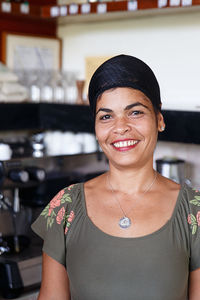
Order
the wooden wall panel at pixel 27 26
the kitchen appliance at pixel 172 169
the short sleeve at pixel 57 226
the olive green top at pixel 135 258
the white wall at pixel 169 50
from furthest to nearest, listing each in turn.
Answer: the wooden wall panel at pixel 27 26 < the white wall at pixel 169 50 < the kitchen appliance at pixel 172 169 < the short sleeve at pixel 57 226 < the olive green top at pixel 135 258

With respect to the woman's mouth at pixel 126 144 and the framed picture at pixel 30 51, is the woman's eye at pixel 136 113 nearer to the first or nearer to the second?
the woman's mouth at pixel 126 144

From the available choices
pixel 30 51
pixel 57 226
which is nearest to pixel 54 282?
pixel 57 226

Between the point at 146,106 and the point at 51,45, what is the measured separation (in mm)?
2380

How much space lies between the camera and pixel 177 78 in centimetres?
269

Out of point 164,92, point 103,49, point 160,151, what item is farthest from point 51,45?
point 160,151

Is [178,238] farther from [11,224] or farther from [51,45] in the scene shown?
[51,45]

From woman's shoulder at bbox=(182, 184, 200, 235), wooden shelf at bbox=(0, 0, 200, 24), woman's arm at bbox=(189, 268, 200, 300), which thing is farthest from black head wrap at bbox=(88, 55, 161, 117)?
wooden shelf at bbox=(0, 0, 200, 24)

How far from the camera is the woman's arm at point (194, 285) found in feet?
3.79

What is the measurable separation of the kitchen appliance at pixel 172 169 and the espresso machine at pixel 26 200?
470 mm

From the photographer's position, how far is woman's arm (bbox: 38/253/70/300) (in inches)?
47.7

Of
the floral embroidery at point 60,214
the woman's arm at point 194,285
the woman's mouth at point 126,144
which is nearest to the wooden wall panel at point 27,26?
the floral embroidery at point 60,214

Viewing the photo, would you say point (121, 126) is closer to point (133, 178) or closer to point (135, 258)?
point (133, 178)

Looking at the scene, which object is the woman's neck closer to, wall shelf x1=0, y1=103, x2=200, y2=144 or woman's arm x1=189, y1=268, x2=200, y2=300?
woman's arm x1=189, y1=268, x2=200, y2=300

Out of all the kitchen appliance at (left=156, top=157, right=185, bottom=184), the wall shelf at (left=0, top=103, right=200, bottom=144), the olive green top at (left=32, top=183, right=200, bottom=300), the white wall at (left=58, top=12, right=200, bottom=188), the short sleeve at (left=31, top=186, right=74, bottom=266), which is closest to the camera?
the olive green top at (left=32, top=183, right=200, bottom=300)
